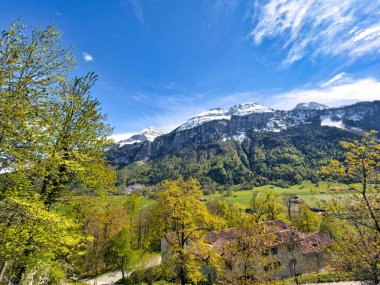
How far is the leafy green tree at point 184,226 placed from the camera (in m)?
25.5

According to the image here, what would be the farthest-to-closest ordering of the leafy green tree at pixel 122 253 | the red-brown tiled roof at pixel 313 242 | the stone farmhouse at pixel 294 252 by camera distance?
the leafy green tree at pixel 122 253, the red-brown tiled roof at pixel 313 242, the stone farmhouse at pixel 294 252

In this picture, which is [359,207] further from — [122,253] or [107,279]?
[107,279]

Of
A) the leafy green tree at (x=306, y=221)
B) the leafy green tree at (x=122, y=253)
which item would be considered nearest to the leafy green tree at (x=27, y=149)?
the leafy green tree at (x=122, y=253)

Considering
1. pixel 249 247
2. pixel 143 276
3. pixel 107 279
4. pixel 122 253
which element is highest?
pixel 249 247

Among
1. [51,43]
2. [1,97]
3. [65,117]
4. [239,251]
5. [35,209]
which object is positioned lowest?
[239,251]

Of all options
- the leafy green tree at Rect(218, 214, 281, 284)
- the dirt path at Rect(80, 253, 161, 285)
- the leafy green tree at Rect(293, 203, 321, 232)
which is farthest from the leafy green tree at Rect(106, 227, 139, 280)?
the leafy green tree at Rect(293, 203, 321, 232)

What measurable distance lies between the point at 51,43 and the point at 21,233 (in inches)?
405

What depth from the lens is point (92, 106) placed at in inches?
733

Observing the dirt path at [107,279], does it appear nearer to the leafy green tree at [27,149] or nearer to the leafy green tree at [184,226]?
the leafy green tree at [184,226]

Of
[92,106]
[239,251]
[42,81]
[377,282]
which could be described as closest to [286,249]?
[239,251]

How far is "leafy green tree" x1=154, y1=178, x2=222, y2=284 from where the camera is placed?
2550 cm

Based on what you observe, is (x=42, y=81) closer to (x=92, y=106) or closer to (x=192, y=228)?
(x=92, y=106)

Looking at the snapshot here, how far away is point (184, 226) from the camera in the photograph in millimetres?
27672

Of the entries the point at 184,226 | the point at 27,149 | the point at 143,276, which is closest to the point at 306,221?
the point at 143,276
